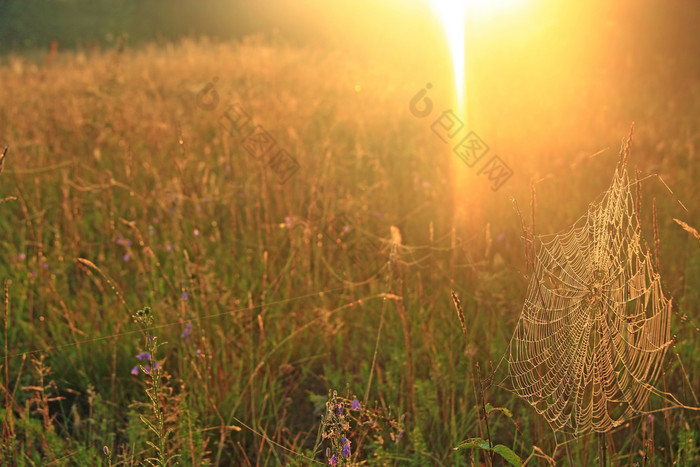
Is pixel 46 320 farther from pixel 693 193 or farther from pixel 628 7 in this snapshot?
pixel 628 7

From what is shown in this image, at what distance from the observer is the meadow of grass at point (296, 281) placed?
1.87 meters

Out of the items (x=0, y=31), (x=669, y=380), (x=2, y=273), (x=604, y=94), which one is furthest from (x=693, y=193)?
(x=0, y=31)

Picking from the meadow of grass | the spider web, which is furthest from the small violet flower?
the spider web

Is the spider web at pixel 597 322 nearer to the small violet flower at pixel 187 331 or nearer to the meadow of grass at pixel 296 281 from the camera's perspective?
the meadow of grass at pixel 296 281

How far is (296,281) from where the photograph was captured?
107 inches

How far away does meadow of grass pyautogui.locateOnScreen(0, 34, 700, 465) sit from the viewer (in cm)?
187

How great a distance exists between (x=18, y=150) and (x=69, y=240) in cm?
185

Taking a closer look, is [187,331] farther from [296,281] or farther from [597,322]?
[597,322]

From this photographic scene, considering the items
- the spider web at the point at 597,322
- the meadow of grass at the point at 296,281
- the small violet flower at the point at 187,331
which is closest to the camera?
the spider web at the point at 597,322

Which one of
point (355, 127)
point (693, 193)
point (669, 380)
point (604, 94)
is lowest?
point (669, 380)

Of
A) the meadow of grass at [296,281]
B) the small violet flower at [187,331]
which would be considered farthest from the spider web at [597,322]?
the small violet flower at [187,331]

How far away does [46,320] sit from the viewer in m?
2.57

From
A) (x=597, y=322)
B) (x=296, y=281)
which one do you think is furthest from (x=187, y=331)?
(x=597, y=322)

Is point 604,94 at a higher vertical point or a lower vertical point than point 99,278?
higher
